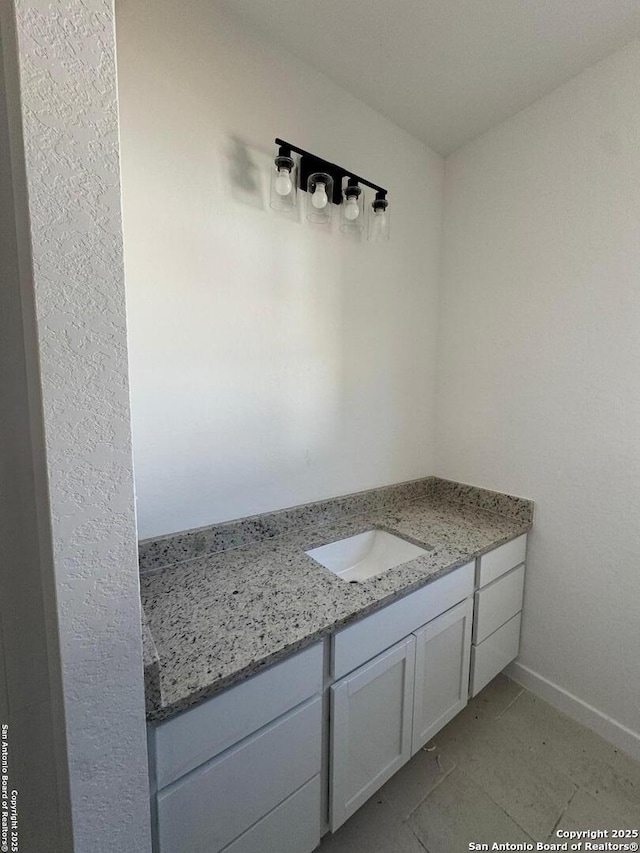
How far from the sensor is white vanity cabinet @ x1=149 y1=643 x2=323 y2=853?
679mm

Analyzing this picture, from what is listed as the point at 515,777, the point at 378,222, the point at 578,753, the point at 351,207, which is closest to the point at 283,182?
the point at 351,207

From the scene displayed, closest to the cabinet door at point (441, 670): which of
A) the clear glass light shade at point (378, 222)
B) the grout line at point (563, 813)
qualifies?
the grout line at point (563, 813)

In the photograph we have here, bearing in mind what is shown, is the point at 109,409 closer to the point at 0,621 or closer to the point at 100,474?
the point at 100,474

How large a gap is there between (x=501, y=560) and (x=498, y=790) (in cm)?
76

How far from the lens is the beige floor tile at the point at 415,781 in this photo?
3.77ft

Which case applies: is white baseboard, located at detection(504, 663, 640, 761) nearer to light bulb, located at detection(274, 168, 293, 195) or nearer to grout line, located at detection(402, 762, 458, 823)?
grout line, located at detection(402, 762, 458, 823)

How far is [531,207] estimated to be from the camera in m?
1.46

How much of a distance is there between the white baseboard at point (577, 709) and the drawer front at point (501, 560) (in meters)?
0.55

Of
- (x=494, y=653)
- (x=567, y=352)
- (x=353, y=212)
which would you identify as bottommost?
(x=494, y=653)

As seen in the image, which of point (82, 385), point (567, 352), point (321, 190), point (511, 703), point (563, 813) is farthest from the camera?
point (511, 703)

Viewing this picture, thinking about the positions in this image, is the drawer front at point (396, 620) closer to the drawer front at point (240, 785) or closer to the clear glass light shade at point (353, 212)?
the drawer front at point (240, 785)

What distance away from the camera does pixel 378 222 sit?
4.64ft

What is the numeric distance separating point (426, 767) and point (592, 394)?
1539 mm

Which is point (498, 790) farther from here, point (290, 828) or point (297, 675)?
point (297, 675)
